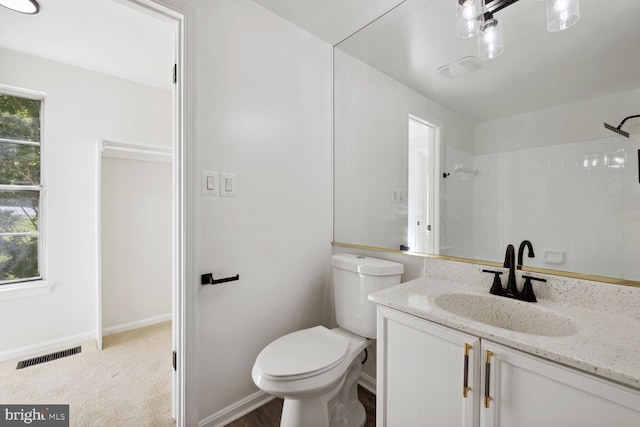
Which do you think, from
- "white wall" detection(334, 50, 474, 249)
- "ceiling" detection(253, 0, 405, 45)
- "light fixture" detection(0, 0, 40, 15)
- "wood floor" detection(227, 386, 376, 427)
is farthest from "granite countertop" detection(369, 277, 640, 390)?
"light fixture" detection(0, 0, 40, 15)

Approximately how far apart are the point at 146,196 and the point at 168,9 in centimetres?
191

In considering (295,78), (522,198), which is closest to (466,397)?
(522,198)

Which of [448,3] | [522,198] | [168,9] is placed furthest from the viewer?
[448,3]

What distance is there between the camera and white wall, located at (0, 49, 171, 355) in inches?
82.7

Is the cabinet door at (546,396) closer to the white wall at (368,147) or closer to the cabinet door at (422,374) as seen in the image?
the cabinet door at (422,374)

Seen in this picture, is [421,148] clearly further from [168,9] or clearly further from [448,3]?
[168,9]

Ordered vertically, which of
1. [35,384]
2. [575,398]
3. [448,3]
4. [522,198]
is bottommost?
[35,384]

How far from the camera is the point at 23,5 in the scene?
1.51 metres

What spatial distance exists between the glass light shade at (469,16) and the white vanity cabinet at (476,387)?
4.48 feet

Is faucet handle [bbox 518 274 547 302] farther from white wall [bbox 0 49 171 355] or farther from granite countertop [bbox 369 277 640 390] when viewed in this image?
white wall [bbox 0 49 171 355]

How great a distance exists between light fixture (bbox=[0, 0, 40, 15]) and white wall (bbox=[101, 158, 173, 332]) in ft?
3.69

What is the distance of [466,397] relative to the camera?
86 cm

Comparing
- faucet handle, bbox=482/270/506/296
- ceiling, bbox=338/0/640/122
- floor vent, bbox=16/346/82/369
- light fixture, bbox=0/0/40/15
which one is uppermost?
light fixture, bbox=0/0/40/15

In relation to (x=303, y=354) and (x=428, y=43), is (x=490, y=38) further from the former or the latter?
(x=303, y=354)
